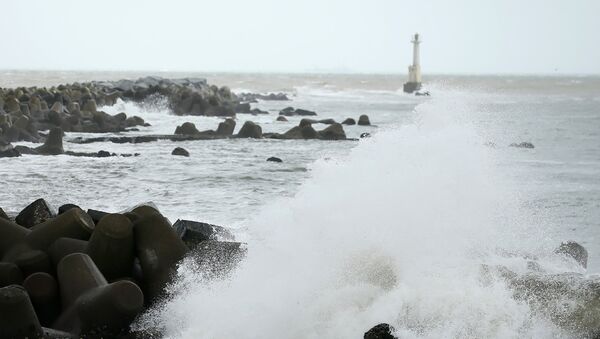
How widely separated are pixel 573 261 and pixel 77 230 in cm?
380

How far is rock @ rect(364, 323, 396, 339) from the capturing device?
4.68 meters

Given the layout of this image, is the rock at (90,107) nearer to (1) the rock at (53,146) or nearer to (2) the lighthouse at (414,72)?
(1) the rock at (53,146)

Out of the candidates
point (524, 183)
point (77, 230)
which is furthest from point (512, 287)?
point (524, 183)

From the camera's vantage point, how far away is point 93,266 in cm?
569

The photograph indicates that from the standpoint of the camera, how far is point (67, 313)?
5441 mm

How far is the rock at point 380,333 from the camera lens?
4.68 metres

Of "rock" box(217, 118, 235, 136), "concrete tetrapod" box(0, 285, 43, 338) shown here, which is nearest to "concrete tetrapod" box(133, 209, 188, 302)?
"concrete tetrapod" box(0, 285, 43, 338)

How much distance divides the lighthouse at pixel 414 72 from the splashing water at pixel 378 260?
62.4 m

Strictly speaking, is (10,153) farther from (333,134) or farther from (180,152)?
(333,134)

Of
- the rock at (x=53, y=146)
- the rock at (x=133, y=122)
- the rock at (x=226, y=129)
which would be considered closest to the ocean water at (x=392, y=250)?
the rock at (x=53, y=146)

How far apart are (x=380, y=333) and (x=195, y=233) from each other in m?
2.44

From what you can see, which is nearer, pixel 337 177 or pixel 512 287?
pixel 512 287

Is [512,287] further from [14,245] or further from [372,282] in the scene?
[14,245]

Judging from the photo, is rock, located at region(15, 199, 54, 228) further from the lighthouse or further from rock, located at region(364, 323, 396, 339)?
the lighthouse
